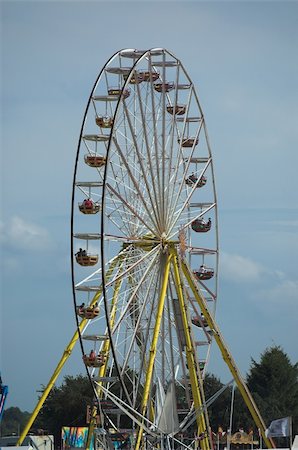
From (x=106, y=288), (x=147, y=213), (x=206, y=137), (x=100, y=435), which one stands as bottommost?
(x=100, y=435)

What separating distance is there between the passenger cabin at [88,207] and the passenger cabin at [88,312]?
4969 mm

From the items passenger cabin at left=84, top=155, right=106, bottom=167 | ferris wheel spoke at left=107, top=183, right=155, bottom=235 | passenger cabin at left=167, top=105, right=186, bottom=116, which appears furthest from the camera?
passenger cabin at left=167, top=105, right=186, bottom=116

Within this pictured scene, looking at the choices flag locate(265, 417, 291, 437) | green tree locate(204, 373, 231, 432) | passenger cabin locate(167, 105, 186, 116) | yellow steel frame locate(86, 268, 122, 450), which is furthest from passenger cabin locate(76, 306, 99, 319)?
green tree locate(204, 373, 231, 432)

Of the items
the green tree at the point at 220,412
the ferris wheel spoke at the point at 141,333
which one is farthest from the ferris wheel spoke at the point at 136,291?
the green tree at the point at 220,412

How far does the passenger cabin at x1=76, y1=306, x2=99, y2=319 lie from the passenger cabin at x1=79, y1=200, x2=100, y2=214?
16.3 ft

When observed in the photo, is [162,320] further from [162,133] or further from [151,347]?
[162,133]

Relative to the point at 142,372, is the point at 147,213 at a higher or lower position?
higher

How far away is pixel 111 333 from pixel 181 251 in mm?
7385

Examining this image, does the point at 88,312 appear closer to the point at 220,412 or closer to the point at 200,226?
the point at 200,226

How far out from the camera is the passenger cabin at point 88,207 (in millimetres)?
69062

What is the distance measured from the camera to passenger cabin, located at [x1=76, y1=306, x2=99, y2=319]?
222 ft

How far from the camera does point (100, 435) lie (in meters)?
74.3

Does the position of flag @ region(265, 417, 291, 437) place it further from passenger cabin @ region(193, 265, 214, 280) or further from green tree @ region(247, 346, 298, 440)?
green tree @ region(247, 346, 298, 440)

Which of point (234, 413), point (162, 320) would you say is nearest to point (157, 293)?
point (162, 320)
